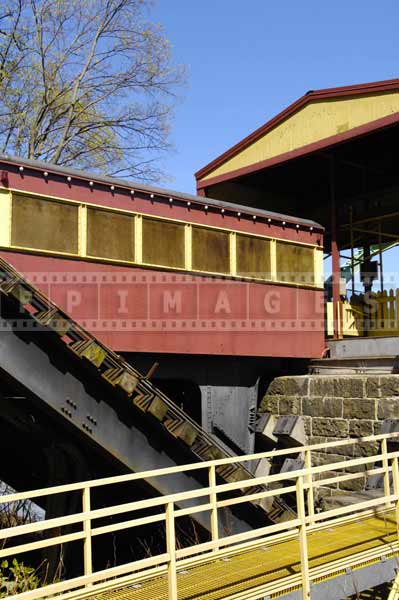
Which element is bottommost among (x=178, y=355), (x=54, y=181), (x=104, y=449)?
(x=104, y=449)

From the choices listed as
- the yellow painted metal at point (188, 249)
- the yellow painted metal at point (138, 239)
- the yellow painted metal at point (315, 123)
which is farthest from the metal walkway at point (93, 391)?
the yellow painted metal at point (315, 123)

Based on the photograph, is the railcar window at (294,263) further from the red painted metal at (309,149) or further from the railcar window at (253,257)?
the red painted metal at (309,149)

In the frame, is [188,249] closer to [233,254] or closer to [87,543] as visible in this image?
[233,254]

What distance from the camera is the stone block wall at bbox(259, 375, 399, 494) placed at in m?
11.9

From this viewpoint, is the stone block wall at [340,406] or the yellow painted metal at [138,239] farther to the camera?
the yellow painted metal at [138,239]

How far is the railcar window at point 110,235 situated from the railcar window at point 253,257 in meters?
2.68

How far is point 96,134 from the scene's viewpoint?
27.9 m

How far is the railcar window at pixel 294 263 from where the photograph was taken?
14.4 meters

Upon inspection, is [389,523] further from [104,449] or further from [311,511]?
[104,449]

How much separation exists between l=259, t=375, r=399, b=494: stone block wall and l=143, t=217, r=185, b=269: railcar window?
12.4 ft

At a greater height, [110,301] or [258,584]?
[110,301]

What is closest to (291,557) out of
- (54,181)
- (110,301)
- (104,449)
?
(104,449)

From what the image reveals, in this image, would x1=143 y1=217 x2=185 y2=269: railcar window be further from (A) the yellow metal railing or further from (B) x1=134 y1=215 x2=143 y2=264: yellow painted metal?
(A) the yellow metal railing

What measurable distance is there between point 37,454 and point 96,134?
18669 mm
